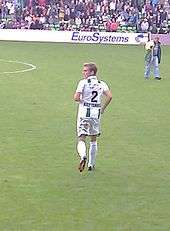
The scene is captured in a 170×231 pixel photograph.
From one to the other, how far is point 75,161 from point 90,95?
1.62 metres

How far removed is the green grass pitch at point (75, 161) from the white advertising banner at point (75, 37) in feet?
57.7

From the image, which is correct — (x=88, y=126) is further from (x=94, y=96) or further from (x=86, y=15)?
(x=86, y=15)

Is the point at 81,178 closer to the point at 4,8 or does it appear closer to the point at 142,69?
the point at 142,69

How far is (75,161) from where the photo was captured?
13.8 meters

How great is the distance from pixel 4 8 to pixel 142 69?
64.7 ft

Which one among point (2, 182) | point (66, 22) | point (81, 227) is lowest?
point (81, 227)

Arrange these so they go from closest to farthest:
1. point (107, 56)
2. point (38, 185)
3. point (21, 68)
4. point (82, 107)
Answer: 1. point (38, 185)
2. point (82, 107)
3. point (21, 68)
4. point (107, 56)

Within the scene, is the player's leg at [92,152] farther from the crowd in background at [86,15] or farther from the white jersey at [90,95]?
the crowd in background at [86,15]

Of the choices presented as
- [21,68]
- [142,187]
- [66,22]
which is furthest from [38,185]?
[66,22]

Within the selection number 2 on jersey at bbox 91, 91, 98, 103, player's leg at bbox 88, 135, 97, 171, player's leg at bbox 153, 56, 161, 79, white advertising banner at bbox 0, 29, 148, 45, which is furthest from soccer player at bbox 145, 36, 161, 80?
number 2 on jersey at bbox 91, 91, 98, 103

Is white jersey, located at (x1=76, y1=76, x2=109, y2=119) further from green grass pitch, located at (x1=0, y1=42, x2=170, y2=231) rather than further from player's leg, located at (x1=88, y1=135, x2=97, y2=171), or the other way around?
green grass pitch, located at (x1=0, y1=42, x2=170, y2=231)

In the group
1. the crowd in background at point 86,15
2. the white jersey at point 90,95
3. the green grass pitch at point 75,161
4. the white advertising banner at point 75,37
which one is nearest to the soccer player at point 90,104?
the white jersey at point 90,95

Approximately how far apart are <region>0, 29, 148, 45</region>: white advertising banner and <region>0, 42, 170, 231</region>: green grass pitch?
17591 millimetres

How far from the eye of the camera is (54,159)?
13961 millimetres
